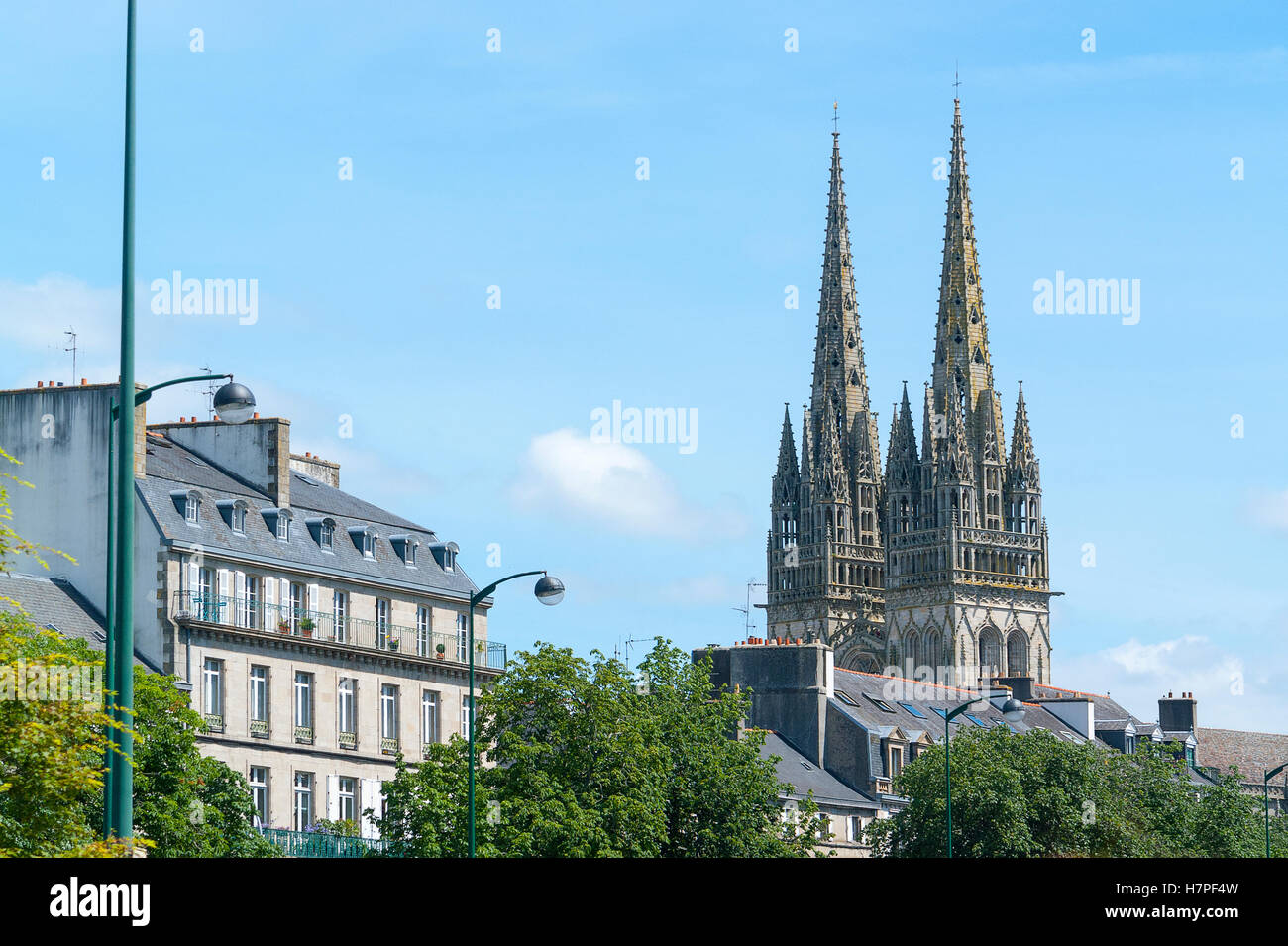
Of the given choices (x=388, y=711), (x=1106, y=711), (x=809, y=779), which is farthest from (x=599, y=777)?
(x=1106, y=711)

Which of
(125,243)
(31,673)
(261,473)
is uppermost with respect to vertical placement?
(261,473)

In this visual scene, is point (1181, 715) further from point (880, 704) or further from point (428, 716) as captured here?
point (428, 716)

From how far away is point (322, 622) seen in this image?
74.8 metres

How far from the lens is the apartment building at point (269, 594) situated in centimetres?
6944

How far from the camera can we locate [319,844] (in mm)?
63531

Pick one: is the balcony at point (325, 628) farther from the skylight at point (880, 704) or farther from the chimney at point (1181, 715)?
the chimney at point (1181, 715)

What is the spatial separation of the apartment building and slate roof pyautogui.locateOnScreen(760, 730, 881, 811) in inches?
910

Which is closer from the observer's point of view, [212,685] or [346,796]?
[212,685]

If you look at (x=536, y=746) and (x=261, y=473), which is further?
(x=261, y=473)

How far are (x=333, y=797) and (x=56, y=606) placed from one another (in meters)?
11.3

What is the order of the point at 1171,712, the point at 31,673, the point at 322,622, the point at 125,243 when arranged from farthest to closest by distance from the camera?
1. the point at 1171,712
2. the point at 322,622
3. the point at 31,673
4. the point at 125,243
